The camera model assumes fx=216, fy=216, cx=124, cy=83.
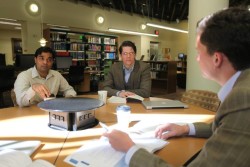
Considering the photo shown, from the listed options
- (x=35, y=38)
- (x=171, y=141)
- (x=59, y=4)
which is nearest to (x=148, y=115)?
(x=171, y=141)

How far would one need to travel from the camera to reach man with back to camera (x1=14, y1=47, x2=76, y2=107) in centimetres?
189

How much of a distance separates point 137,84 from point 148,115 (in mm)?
1071

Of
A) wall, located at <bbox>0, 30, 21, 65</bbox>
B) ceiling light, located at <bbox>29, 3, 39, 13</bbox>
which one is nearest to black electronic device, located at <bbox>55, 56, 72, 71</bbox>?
ceiling light, located at <bbox>29, 3, 39, 13</bbox>

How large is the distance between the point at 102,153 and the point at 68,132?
400mm

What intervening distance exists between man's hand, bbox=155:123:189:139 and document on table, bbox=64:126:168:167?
43 millimetres

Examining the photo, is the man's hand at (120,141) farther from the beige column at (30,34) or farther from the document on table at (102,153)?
the beige column at (30,34)

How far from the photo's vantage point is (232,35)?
68cm

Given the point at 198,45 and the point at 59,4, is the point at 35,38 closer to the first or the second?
the point at 59,4

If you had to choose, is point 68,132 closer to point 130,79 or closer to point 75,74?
point 130,79

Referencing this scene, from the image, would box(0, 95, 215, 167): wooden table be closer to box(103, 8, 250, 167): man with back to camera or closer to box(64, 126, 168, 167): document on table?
box(64, 126, 168, 167): document on table

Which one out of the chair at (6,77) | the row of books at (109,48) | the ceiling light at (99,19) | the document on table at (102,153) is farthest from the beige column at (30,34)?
the document on table at (102,153)

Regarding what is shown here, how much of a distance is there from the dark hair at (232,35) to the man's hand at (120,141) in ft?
1.62

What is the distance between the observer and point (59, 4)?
798cm

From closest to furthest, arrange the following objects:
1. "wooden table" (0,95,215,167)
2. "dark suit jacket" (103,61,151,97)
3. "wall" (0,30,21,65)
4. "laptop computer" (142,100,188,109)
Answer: "wooden table" (0,95,215,167) < "laptop computer" (142,100,188,109) < "dark suit jacket" (103,61,151,97) < "wall" (0,30,21,65)
